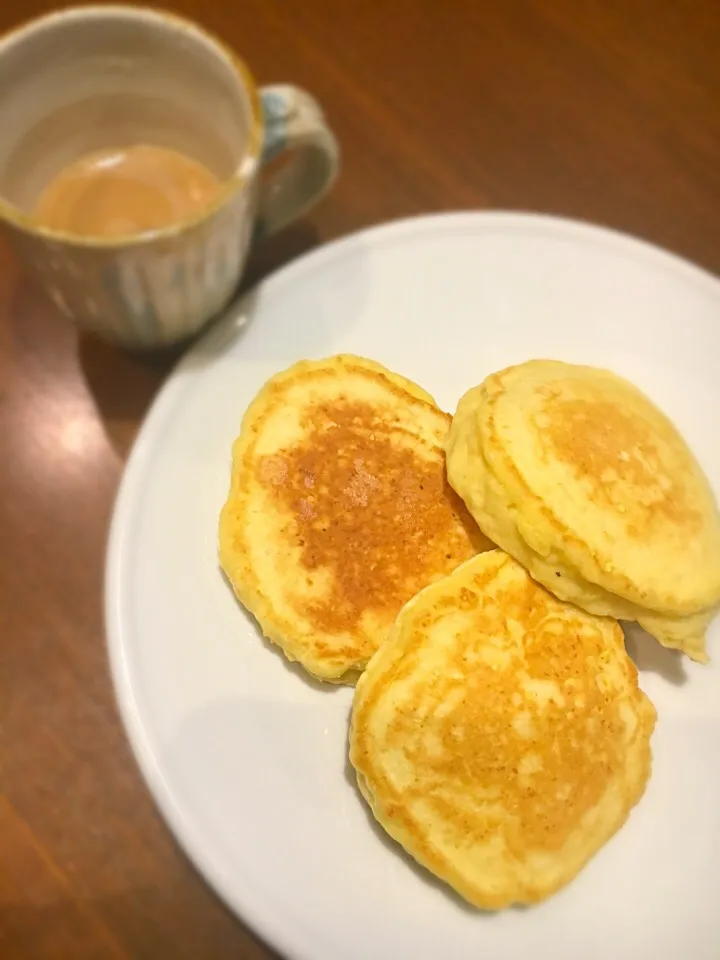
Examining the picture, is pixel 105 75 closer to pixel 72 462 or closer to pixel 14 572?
pixel 72 462

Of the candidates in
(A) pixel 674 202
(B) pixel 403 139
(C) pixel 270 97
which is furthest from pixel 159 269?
(A) pixel 674 202

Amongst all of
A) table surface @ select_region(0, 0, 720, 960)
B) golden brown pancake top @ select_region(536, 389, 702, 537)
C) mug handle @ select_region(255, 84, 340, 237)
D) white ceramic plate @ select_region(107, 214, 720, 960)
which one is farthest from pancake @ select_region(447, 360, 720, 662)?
table surface @ select_region(0, 0, 720, 960)

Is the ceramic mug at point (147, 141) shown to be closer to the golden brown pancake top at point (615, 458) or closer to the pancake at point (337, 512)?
the pancake at point (337, 512)

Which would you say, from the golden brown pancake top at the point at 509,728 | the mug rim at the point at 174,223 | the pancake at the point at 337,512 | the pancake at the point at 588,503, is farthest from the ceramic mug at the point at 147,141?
the golden brown pancake top at the point at 509,728

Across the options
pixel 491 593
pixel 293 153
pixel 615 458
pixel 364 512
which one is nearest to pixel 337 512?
pixel 364 512

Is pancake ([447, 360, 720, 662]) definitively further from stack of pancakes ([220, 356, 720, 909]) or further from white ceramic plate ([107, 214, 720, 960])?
white ceramic plate ([107, 214, 720, 960])

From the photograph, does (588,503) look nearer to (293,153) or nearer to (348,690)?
(348,690)
